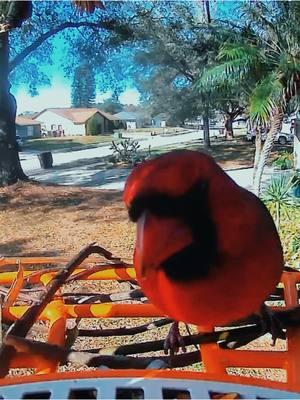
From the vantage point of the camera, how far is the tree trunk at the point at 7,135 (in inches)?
289

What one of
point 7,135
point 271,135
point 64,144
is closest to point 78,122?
point 64,144

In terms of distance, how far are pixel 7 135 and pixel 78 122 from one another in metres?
29.8

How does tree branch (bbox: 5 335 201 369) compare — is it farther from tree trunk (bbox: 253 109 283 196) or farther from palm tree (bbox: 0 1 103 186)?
palm tree (bbox: 0 1 103 186)

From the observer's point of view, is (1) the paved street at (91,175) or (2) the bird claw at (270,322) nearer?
(2) the bird claw at (270,322)

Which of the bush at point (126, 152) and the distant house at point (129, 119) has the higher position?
the distant house at point (129, 119)

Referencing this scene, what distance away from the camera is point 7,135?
7.58m

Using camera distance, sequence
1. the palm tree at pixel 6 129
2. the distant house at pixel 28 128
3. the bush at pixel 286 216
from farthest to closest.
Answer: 1. the distant house at pixel 28 128
2. the palm tree at pixel 6 129
3. the bush at pixel 286 216

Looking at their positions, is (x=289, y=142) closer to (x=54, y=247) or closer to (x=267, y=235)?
(x=54, y=247)

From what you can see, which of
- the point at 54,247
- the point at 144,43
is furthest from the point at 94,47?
the point at 54,247

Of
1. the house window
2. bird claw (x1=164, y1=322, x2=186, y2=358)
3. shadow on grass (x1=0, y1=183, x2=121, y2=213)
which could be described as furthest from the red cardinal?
the house window

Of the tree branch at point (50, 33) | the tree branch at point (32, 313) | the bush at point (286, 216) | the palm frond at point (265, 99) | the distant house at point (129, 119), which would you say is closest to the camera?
the tree branch at point (32, 313)

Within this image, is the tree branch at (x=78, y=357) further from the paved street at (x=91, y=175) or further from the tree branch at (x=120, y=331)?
the paved street at (x=91, y=175)

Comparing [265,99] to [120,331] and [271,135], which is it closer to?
[271,135]

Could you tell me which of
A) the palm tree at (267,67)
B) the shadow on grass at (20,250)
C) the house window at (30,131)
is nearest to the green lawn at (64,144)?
the house window at (30,131)
